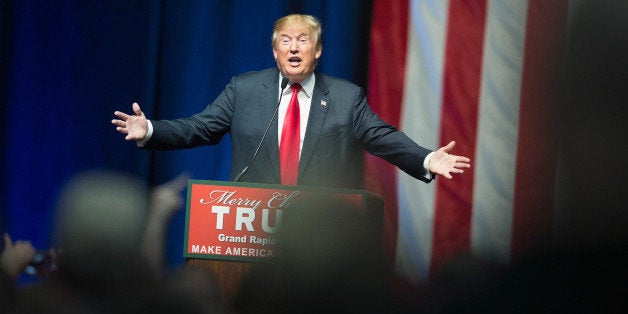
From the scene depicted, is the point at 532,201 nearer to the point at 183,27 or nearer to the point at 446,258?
the point at 446,258

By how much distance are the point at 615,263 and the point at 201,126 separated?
5.61ft

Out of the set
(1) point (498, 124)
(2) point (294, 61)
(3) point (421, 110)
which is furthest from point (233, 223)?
(1) point (498, 124)

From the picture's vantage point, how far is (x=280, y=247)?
65.2 inches

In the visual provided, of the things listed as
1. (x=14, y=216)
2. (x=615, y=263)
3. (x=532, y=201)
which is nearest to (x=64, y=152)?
(x=14, y=216)

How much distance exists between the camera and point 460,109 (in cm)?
398

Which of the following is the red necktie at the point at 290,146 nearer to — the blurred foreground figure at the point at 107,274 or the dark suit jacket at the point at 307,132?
the dark suit jacket at the point at 307,132

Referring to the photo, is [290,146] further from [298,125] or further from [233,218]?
[233,218]

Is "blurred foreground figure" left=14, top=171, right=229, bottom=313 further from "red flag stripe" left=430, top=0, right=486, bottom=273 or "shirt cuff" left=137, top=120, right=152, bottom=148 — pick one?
"red flag stripe" left=430, top=0, right=486, bottom=273

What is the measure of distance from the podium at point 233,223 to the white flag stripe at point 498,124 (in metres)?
1.73

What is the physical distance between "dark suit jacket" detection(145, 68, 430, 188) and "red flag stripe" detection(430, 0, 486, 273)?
998mm

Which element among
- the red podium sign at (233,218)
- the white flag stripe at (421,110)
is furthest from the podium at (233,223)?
the white flag stripe at (421,110)

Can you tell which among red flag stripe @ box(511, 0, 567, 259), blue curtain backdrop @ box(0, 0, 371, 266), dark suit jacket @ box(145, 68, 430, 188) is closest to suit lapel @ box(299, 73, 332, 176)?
dark suit jacket @ box(145, 68, 430, 188)

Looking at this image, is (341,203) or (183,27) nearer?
(341,203)

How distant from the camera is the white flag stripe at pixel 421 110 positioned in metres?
3.97
